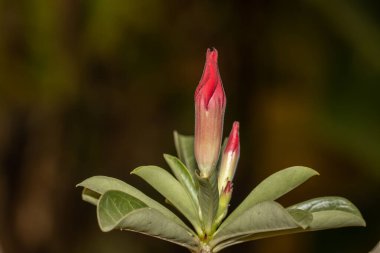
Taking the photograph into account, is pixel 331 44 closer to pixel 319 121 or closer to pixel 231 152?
pixel 319 121

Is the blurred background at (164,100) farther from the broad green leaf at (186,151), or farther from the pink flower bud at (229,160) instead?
the pink flower bud at (229,160)

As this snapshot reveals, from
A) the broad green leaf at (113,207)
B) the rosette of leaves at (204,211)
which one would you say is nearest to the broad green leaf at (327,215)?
the rosette of leaves at (204,211)

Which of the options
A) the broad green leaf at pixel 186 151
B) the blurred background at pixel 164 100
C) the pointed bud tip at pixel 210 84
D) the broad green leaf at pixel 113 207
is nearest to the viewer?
the broad green leaf at pixel 113 207

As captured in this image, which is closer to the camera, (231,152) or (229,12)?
(231,152)

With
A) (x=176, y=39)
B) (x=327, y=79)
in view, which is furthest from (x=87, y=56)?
(x=327, y=79)

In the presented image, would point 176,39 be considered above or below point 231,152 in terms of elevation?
above

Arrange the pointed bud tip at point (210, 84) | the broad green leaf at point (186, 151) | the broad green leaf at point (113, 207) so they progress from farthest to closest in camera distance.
Answer: the broad green leaf at point (186, 151), the pointed bud tip at point (210, 84), the broad green leaf at point (113, 207)

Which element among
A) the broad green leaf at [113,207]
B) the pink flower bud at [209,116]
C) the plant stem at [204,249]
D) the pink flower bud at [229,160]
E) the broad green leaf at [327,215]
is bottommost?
the plant stem at [204,249]
